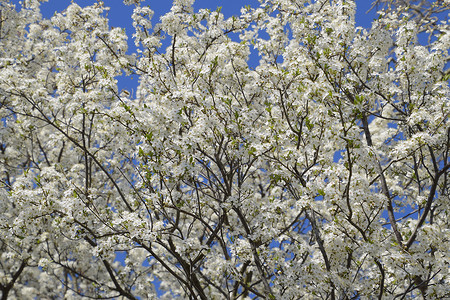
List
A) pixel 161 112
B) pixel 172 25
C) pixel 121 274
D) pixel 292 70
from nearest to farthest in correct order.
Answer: pixel 161 112, pixel 292 70, pixel 172 25, pixel 121 274

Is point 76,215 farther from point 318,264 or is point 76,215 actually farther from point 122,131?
point 318,264

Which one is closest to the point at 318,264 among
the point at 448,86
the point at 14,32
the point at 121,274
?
the point at 448,86

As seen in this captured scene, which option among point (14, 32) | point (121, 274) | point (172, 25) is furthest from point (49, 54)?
point (121, 274)

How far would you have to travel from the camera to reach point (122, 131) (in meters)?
7.41

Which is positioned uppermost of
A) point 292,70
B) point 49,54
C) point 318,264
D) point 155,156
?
point 49,54

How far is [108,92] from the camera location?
779cm

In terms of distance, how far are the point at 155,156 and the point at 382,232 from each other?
149 inches

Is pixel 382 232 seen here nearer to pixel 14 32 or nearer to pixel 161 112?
pixel 161 112

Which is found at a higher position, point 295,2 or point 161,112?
point 295,2

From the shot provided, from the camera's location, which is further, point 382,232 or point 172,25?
point 172,25

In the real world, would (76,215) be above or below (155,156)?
below

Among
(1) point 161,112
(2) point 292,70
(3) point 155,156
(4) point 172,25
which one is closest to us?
(3) point 155,156

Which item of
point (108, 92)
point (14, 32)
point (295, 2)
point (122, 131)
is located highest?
point (14, 32)

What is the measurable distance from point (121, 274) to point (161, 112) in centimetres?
439
